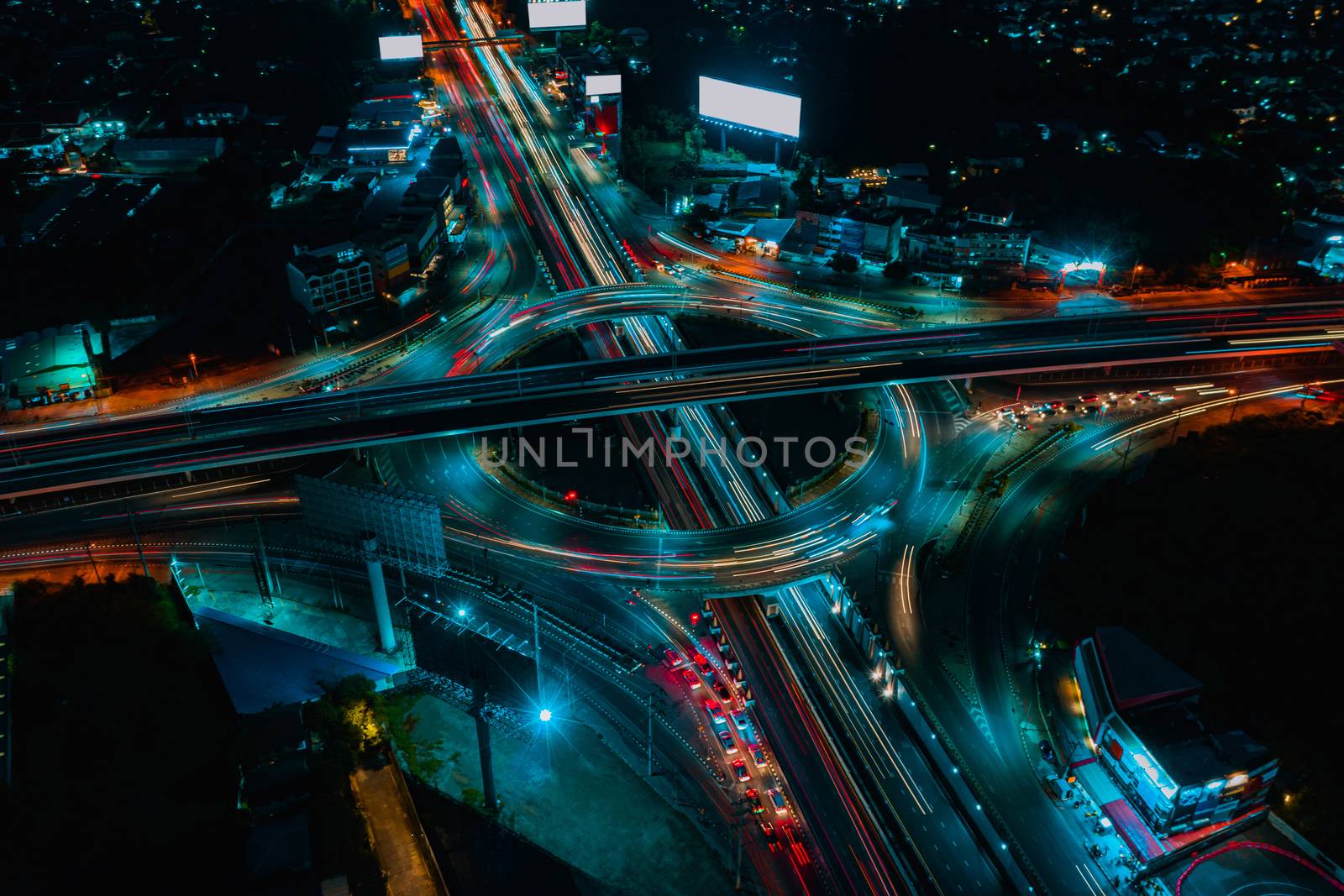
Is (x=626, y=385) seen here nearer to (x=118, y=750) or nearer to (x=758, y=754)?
(x=758, y=754)

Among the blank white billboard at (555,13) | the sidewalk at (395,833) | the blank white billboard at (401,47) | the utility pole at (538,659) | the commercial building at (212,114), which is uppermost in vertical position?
the blank white billboard at (555,13)

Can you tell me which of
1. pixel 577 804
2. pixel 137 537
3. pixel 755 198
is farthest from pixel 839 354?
pixel 137 537

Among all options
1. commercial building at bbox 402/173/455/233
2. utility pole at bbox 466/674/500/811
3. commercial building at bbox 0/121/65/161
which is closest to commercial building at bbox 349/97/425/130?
commercial building at bbox 402/173/455/233

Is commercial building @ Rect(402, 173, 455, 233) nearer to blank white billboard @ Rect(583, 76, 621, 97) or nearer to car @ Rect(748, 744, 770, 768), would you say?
blank white billboard @ Rect(583, 76, 621, 97)

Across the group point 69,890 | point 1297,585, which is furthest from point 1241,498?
point 69,890

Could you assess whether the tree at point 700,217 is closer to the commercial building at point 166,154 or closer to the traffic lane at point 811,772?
the traffic lane at point 811,772

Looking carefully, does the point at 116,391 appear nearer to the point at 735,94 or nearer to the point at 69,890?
the point at 69,890

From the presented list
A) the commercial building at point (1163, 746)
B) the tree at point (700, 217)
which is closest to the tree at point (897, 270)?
the tree at point (700, 217)

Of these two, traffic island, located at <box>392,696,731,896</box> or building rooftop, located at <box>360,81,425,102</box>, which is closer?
traffic island, located at <box>392,696,731,896</box>
